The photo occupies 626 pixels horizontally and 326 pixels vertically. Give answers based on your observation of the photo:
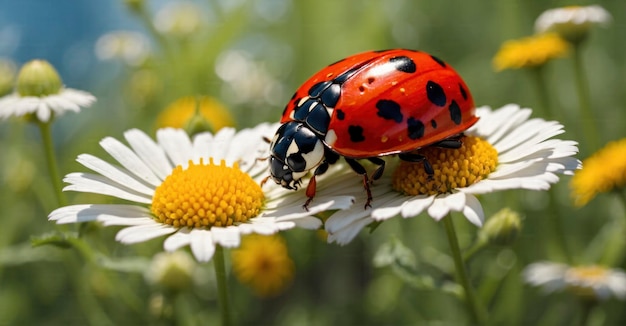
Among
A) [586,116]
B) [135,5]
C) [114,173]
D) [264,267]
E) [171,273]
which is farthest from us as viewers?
[135,5]

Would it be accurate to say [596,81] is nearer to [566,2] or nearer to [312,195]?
[566,2]

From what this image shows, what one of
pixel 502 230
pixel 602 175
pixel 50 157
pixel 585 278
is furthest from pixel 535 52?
pixel 50 157

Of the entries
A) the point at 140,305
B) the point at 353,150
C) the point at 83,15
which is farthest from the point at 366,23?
the point at 353,150

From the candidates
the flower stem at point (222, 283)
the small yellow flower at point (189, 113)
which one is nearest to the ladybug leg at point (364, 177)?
the flower stem at point (222, 283)

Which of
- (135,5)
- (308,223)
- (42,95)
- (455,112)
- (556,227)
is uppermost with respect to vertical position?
(135,5)

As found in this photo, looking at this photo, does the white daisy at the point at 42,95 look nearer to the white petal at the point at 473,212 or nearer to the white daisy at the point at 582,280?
the white petal at the point at 473,212

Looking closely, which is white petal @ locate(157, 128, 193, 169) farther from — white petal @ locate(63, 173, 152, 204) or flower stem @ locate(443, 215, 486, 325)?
flower stem @ locate(443, 215, 486, 325)

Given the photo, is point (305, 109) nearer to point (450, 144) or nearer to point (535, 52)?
point (450, 144)
